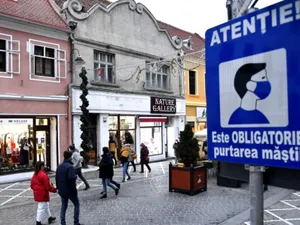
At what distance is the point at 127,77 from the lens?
19.7 meters

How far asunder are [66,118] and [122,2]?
832 cm

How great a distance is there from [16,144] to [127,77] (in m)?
7.83

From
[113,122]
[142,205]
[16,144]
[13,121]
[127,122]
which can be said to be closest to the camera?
[142,205]

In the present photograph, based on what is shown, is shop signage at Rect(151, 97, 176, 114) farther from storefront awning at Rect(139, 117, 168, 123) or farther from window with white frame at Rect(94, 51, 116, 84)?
window with white frame at Rect(94, 51, 116, 84)

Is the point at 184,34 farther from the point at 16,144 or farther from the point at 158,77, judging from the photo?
the point at 16,144

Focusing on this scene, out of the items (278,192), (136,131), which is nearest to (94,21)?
(136,131)

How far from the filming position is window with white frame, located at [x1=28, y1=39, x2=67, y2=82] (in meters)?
15.0

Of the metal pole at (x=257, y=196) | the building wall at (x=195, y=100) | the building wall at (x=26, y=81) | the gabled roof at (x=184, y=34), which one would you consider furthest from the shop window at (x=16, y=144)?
the gabled roof at (x=184, y=34)

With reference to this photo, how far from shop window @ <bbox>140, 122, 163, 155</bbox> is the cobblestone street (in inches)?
329

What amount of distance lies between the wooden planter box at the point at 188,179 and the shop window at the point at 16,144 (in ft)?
24.4

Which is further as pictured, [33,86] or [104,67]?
[104,67]

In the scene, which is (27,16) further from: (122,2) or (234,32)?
(234,32)

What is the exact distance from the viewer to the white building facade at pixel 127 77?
1738cm

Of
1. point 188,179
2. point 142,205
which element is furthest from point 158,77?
point 142,205
